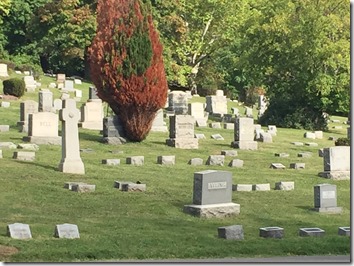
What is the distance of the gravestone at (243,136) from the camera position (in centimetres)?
3587

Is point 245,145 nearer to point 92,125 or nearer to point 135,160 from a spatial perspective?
point 92,125

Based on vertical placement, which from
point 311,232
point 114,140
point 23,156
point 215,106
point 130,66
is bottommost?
point 311,232

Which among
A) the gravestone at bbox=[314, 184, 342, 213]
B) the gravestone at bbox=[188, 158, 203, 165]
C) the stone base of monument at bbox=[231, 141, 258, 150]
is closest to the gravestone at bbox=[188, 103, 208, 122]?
the stone base of monument at bbox=[231, 141, 258, 150]

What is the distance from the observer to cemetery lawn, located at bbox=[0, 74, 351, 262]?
56.0 ft

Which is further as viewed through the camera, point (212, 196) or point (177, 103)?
point (177, 103)

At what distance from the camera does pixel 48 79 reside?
62.2 metres

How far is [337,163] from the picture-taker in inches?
1139

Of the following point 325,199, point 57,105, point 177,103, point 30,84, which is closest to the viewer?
point 325,199

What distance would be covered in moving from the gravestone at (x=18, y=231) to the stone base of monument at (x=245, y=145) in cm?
1895

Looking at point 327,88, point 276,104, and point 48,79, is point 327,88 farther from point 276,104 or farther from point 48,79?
point 48,79

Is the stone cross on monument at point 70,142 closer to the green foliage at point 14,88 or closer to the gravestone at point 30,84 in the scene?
the green foliage at point 14,88

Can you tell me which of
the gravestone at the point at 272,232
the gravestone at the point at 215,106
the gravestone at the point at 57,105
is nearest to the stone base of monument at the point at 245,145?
the gravestone at the point at 57,105

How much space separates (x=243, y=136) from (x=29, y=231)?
19373mm

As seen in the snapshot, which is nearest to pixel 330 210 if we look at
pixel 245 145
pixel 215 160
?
pixel 215 160
